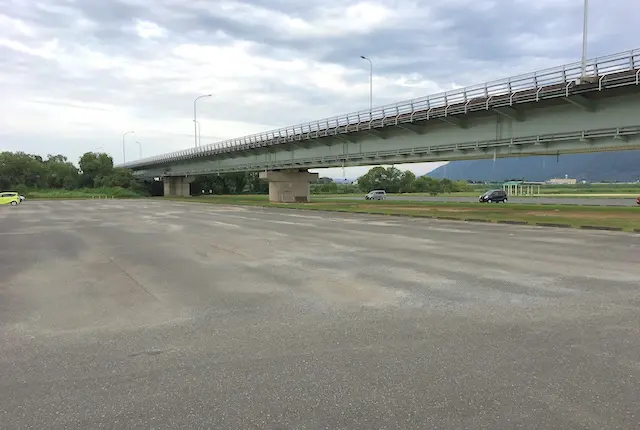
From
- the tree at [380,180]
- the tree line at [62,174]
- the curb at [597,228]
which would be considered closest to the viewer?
the curb at [597,228]

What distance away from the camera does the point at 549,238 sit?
15.8 m

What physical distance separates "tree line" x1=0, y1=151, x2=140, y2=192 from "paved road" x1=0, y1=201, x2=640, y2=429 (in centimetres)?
10638

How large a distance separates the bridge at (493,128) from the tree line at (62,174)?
68634 mm

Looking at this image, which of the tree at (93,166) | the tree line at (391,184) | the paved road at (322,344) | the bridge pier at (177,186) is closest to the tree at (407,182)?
the tree line at (391,184)

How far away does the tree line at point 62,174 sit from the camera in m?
107

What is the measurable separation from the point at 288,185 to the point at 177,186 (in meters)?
47.6

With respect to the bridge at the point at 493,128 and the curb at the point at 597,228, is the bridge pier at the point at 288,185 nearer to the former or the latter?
the bridge at the point at 493,128

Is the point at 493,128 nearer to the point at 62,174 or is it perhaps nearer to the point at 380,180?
the point at 380,180

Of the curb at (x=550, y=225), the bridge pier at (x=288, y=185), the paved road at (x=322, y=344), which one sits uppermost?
the bridge pier at (x=288, y=185)

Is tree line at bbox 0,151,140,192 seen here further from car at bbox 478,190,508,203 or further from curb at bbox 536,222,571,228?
curb at bbox 536,222,571,228

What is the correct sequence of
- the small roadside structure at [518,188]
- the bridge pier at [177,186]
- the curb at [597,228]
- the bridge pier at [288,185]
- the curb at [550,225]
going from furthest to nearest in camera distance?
the bridge pier at [177,186] → the small roadside structure at [518,188] → the bridge pier at [288,185] → the curb at [550,225] → the curb at [597,228]

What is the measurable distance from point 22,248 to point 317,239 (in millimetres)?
9357

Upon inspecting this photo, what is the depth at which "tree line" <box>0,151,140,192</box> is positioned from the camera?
350ft

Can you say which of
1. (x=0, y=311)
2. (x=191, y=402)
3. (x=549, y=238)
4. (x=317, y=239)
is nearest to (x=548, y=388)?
(x=191, y=402)
